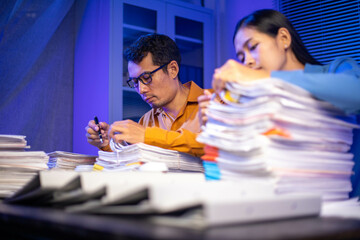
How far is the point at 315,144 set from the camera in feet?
2.77

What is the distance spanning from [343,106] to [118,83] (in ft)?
7.74

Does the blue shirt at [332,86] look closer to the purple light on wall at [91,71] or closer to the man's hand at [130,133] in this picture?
the man's hand at [130,133]

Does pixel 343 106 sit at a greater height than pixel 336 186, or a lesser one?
greater

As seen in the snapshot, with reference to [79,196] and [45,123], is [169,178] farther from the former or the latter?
[45,123]

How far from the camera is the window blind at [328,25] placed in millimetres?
2992

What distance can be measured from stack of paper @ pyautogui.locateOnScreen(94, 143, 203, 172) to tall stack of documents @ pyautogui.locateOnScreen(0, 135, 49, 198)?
0.22 metres

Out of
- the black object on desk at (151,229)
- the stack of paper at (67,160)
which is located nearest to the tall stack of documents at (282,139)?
the black object on desk at (151,229)

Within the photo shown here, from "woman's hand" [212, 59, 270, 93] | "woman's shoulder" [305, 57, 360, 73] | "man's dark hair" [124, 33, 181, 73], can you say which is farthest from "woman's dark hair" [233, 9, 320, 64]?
"man's dark hair" [124, 33, 181, 73]

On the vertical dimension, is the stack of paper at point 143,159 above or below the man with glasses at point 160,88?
below

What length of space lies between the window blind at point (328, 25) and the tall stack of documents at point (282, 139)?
7.64 feet

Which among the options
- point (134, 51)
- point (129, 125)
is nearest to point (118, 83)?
point (134, 51)

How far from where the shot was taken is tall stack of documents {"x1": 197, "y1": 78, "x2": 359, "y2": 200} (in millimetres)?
783

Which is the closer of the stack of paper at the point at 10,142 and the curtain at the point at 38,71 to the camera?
the stack of paper at the point at 10,142

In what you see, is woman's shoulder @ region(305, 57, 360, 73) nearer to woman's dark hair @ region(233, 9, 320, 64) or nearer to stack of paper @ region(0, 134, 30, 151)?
woman's dark hair @ region(233, 9, 320, 64)
